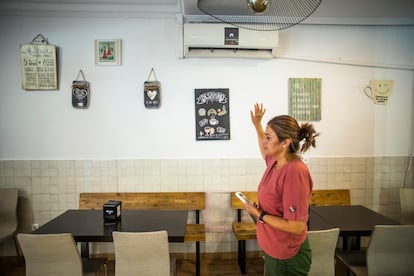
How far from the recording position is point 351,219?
2.51 meters

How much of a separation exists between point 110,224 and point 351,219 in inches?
80.6

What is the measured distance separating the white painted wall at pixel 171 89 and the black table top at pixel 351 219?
0.85 m

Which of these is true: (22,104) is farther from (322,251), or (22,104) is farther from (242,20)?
(322,251)

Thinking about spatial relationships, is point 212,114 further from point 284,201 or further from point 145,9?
point 284,201

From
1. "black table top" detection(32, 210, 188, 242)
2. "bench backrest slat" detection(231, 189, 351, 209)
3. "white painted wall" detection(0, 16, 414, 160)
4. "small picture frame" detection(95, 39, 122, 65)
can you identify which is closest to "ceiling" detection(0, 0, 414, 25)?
"white painted wall" detection(0, 16, 414, 160)

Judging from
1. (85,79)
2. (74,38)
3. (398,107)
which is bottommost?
(398,107)

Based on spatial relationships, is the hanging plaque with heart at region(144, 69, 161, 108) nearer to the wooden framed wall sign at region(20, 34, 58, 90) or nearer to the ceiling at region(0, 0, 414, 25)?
the ceiling at region(0, 0, 414, 25)

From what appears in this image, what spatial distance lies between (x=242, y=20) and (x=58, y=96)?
2.20 metres

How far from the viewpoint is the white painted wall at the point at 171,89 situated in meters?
3.27

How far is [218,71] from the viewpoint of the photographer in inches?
131

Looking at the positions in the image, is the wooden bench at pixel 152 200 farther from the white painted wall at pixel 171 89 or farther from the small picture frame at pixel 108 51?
the small picture frame at pixel 108 51

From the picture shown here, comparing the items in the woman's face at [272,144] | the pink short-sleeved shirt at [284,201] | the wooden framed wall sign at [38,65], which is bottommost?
the pink short-sleeved shirt at [284,201]

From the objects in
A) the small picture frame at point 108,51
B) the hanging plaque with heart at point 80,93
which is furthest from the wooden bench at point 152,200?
the small picture frame at point 108,51

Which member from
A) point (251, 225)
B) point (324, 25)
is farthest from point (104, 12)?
point (251, 225)
